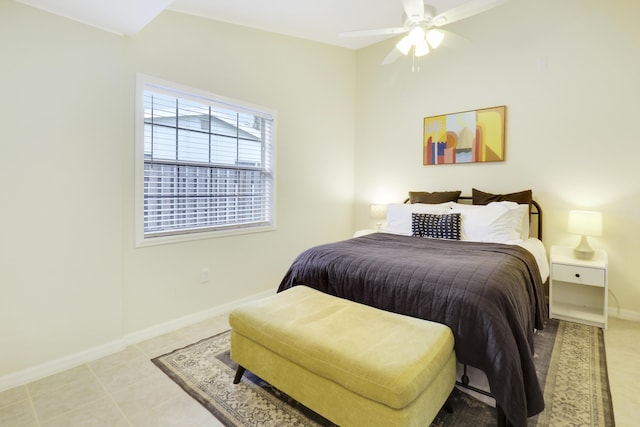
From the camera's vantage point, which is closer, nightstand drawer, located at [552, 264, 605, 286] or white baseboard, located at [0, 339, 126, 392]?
white baseboard, located at [0, 339, 126, 392]

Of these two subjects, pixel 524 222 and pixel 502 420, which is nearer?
pixel 502 420

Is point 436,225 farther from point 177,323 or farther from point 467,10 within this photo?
point 177,323

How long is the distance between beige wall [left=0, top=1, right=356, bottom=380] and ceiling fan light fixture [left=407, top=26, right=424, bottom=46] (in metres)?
1.58

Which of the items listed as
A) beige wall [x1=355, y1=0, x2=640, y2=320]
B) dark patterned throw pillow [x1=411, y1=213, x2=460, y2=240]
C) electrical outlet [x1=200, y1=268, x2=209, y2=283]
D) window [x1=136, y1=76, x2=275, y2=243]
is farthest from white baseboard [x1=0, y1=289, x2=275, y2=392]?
beige wall [x1=355, y1=0, x2=640, y2=320]

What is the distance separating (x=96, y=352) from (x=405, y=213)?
293 centimetres

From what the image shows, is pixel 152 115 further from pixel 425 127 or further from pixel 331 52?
pixel 425 127

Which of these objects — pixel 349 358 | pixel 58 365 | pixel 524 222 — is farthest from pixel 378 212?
pixel 58 365

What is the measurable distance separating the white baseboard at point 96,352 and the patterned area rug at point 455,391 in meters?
0.37

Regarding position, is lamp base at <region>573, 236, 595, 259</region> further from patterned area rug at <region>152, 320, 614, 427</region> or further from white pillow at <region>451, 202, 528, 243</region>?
patterned area rug at <region>152, 320, 614, 427</region>

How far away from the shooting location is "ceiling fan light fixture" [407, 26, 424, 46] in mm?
2303

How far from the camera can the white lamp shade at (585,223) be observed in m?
2.74

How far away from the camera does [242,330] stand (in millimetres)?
1870

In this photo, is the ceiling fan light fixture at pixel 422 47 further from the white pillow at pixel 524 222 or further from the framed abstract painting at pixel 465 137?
the white pillow at pixel 524 222

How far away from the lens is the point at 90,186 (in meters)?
2.22
